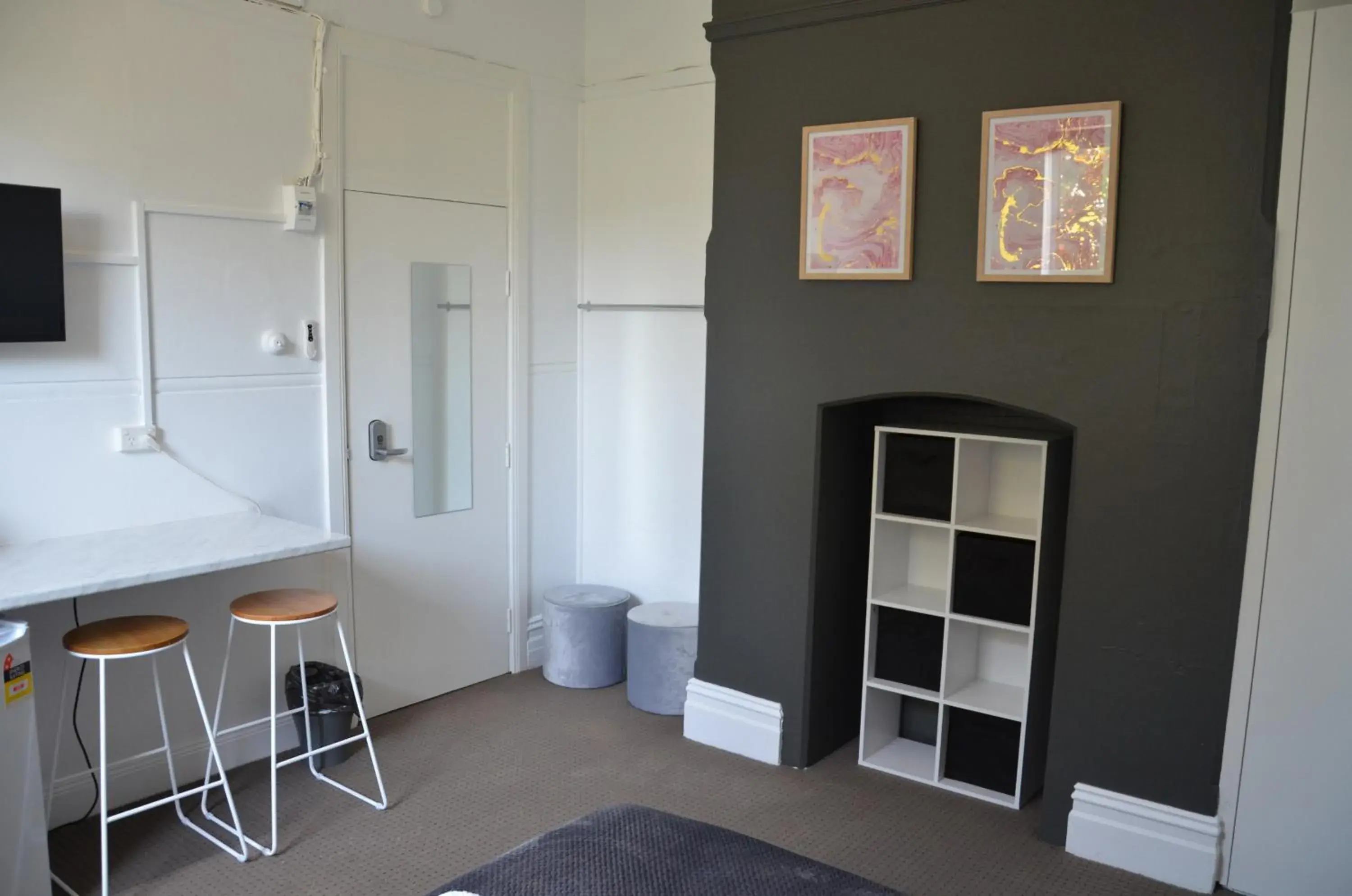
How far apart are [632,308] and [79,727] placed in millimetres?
2699

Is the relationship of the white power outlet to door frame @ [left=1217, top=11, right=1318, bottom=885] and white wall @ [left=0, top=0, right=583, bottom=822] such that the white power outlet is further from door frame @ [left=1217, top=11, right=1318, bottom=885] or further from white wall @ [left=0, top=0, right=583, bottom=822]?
door frame @ [left=1217, top=11, right=1318, bottom=885]

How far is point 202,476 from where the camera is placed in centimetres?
359

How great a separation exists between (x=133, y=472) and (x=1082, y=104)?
3.17 meters

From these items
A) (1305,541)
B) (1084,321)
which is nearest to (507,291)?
(1084,321)

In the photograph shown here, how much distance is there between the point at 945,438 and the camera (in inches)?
147

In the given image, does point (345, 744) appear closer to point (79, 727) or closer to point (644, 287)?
point (79, 727)

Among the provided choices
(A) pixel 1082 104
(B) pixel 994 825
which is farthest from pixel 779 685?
(A) pixel 1082 104

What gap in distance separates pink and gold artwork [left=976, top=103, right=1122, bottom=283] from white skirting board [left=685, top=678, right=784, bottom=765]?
1.79 m

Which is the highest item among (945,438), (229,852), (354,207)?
(354,207)

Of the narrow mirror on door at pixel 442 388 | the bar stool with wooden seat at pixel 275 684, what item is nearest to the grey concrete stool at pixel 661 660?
the narrow mirror on door at pixel 442 388

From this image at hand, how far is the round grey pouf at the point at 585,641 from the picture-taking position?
4617 mm

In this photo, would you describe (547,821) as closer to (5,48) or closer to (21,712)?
(21,712)

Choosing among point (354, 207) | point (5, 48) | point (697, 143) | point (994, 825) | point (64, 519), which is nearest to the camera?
point (5, 48)

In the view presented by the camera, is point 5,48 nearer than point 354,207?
Yes
